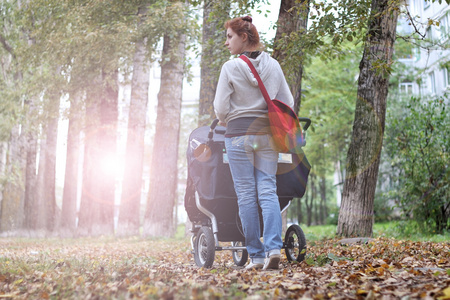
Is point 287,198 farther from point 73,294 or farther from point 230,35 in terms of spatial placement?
point 73,294

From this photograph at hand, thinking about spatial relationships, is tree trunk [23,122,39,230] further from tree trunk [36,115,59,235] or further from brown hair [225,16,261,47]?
brown hair [225,16,261,47]

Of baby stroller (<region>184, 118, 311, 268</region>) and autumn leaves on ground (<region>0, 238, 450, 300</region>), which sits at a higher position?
baby stroller (<region>184, 118, 311, 268</region>)

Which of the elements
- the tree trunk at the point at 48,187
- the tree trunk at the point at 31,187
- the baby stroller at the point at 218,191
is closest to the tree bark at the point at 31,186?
the tree trunk at the point at 31,187

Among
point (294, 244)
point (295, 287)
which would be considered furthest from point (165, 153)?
point (295, 287)

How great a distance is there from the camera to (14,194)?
21031 mm

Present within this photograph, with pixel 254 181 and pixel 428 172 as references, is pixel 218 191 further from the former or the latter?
pixel 428 172

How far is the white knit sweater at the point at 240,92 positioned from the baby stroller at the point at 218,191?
38 centimetres

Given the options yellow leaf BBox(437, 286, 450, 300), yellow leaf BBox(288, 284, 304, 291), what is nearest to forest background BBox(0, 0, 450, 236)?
yellow leaf BBox(288, 284, 304, 291)

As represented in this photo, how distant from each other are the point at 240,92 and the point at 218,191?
44.5 inches

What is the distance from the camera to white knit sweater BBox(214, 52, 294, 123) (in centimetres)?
498

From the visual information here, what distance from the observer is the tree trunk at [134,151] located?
17.2m

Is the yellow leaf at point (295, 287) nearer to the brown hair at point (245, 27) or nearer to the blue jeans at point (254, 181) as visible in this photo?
the blue jeans at point (254, 181)

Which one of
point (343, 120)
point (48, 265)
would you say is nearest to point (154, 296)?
point (48, 265)

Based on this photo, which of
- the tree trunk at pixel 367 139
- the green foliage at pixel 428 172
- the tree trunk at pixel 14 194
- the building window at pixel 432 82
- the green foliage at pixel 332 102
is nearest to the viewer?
the tree trunk at pixel 367 139
